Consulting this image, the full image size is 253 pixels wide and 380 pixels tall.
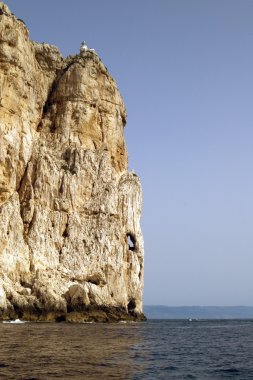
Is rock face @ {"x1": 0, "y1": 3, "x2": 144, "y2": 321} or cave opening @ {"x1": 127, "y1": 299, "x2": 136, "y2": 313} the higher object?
rock face @ {"x1": 0, "y1": 3, "x2": 144, "y2": 321}

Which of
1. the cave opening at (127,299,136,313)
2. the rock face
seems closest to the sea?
the rock face

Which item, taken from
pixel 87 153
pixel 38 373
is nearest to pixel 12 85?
pixel 87 153

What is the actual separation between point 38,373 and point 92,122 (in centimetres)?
5616

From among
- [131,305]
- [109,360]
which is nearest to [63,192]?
[131,305]

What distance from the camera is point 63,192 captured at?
62.9 m

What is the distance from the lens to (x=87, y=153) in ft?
219

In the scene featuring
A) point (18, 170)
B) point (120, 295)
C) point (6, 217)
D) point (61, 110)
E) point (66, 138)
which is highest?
point (61, 110)

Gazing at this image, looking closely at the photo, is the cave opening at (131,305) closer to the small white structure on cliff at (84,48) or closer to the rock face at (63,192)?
the rock face at (63,192)

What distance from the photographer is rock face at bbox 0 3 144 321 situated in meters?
54.4

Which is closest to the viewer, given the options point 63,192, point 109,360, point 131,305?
point 109,360

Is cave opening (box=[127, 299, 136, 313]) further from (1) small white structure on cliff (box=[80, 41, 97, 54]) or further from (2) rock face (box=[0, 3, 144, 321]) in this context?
(1) small white structure on cliff (box=[80, 41, 97, 54])

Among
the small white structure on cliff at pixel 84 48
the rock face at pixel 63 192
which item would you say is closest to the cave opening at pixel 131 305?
the rock face at pixel 63 192

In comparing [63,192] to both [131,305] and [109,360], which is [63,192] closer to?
[131,305]

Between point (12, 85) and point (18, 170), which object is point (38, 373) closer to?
point (18, 170)
